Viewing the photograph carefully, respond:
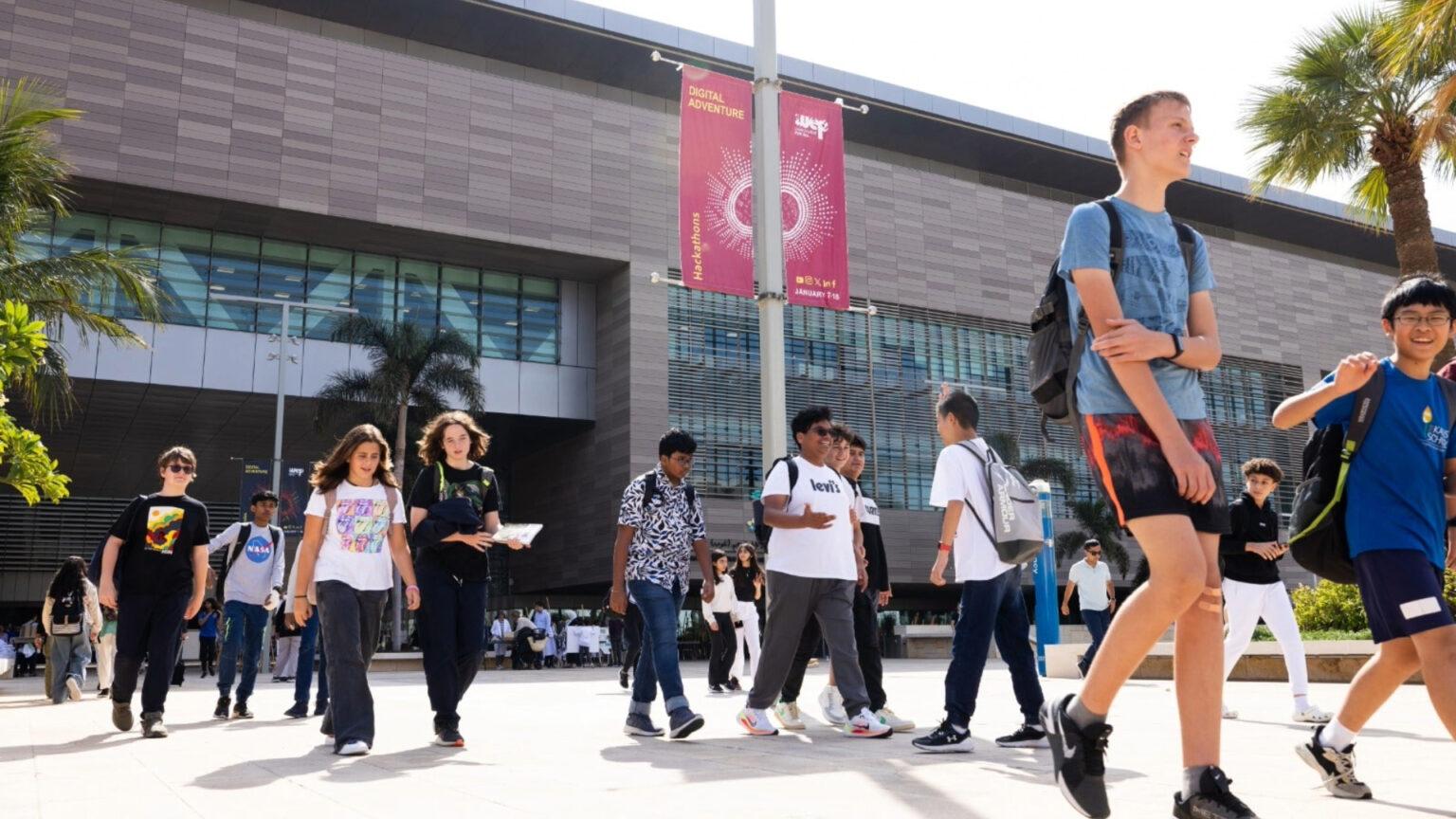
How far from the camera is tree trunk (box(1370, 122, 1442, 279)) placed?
15633 mm

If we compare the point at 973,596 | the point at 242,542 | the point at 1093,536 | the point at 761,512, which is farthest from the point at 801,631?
the point at 1093,536

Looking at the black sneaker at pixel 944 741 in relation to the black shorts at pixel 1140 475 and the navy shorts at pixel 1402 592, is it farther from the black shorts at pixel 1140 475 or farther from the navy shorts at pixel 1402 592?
the black shorts at pixel 1140 475

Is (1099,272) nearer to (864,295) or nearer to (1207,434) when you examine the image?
(1207,434)

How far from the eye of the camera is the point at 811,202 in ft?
35.7

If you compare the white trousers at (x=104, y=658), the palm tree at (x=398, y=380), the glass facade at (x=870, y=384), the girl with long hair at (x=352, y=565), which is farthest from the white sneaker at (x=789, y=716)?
the glass facade at (x=870, y=384)

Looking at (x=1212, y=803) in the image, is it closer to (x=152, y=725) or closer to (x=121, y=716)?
(x=152, y=725)

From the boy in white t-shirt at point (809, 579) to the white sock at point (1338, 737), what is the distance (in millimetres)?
2618

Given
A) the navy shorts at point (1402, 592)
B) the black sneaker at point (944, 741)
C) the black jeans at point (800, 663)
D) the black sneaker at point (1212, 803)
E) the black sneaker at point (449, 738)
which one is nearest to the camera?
the black sneaker at point (1212, 803)

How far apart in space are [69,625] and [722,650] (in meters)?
7.30

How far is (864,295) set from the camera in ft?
137

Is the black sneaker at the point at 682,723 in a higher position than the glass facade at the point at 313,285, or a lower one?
lower

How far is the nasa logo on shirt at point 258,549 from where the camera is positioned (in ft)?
31.4

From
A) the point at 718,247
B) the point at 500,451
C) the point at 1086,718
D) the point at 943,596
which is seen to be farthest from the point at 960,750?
the point at 943,596

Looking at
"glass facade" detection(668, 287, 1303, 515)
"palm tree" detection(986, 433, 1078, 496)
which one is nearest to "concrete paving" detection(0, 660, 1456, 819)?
"glass facade" detection(668, 287, 1303, 515)
